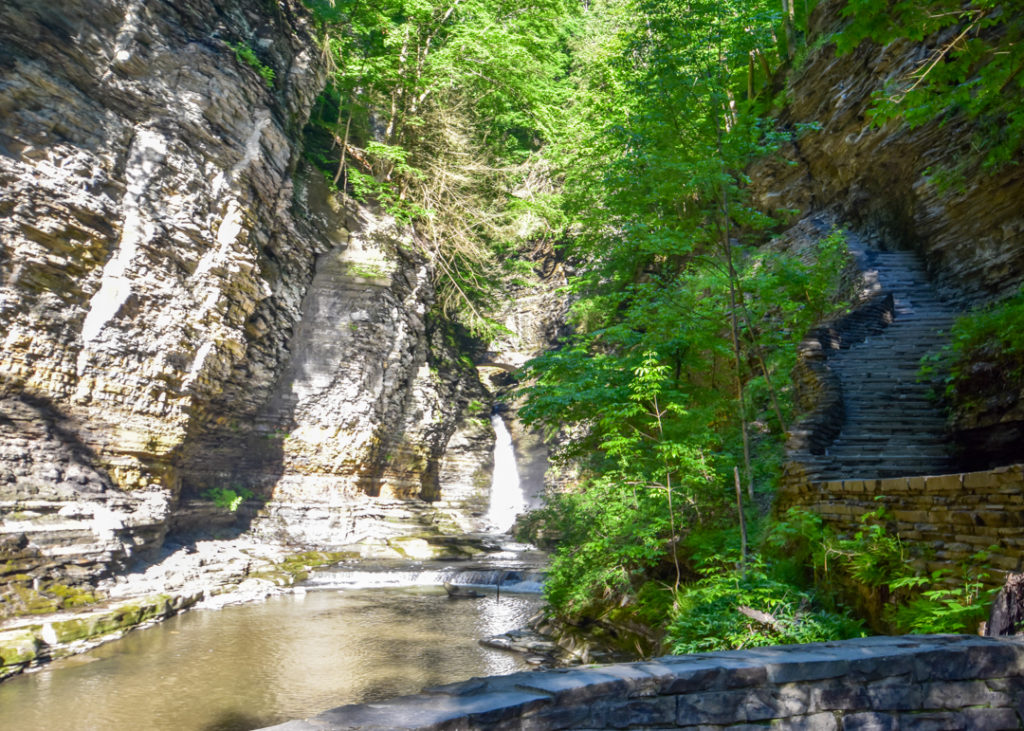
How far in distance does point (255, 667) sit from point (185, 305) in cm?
909

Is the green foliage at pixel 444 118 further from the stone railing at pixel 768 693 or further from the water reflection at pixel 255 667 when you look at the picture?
the stone railing at pixel 768 693

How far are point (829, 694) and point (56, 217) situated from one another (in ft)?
45.5

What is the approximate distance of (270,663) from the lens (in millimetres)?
8164

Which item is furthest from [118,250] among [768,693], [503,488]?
[503,488]

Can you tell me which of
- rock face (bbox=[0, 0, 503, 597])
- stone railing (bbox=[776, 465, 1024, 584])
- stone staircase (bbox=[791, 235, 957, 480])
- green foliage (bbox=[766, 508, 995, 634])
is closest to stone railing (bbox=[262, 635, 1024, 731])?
green foliage (bbox=[766, 508, 995, 634])

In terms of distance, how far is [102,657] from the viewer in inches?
333

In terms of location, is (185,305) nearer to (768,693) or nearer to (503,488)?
(503,488)

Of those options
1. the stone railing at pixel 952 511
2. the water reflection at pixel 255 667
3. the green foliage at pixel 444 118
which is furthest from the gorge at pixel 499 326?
the water reflection at pixel 255 667

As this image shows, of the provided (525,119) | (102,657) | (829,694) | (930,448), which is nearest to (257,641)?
(102,657)

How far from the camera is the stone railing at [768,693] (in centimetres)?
238

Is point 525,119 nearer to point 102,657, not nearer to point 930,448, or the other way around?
point 930,448

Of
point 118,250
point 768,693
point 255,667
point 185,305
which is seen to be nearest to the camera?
point 768,693

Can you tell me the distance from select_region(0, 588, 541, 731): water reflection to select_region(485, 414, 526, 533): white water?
1053cm

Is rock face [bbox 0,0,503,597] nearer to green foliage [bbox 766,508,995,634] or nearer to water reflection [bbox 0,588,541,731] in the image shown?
water reflection [bbox 0,588,541,731]
